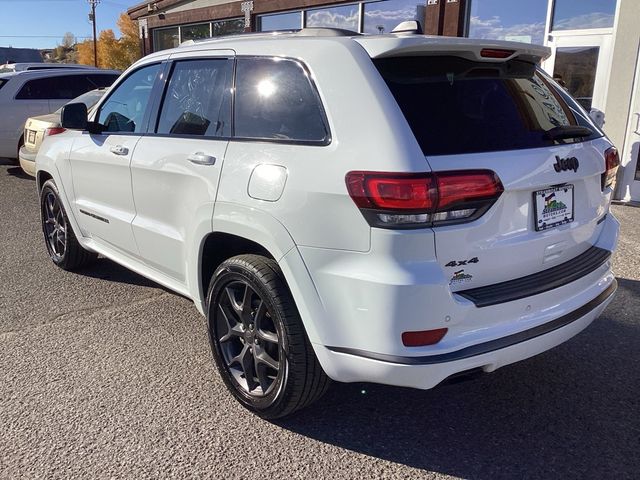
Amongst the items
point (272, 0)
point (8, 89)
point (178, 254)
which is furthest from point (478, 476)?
point (272, 0)

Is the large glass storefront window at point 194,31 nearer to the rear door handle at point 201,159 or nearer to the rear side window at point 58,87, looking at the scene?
the rear side window at point 58,87

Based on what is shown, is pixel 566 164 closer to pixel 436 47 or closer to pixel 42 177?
pixel 436 47

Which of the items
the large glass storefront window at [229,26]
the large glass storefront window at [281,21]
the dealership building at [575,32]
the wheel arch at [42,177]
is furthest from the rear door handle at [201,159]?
the large glass storefront window at [229,26]

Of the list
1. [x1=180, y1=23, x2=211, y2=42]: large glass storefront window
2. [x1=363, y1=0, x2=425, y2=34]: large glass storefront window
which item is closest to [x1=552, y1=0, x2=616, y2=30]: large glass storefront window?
[x1=363, y1=0, x2=425, y2=34]: large glass storefront window

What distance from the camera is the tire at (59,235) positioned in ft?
16.1

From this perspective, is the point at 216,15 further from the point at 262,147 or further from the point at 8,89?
the point at 262,147

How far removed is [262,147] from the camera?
9.01 feet

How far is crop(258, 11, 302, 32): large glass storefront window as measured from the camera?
12.5 m

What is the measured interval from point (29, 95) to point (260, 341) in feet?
31.0

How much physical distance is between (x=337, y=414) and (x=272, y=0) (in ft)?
37.9

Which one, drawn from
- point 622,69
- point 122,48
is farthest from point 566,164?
point 122,48

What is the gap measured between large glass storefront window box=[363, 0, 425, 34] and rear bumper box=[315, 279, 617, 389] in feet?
27.7

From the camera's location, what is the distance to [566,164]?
265 cm

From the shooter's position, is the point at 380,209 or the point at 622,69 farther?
the point at 622,69
